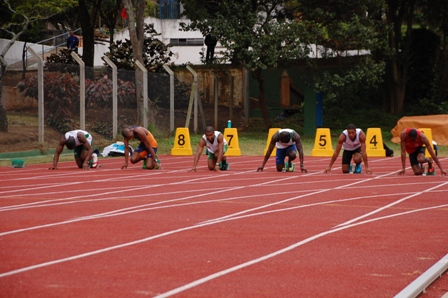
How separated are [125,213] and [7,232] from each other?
92.4 inches

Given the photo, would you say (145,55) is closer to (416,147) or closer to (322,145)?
(322,145)

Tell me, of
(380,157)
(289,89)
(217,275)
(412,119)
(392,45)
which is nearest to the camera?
(217,275)

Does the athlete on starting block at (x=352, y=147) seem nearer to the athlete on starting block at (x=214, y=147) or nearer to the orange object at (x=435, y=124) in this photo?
the athlete on starting block at (x=214, y=147)

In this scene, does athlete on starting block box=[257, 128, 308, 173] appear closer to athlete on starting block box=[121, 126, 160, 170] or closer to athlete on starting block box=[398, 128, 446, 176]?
athlete on starting block box=[398, 128, 446, 176]

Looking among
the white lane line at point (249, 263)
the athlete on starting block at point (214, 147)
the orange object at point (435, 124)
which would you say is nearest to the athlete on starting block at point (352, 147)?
the athlete on starting block at point (214, 147)

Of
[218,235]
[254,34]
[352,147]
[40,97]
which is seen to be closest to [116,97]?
[40,97]

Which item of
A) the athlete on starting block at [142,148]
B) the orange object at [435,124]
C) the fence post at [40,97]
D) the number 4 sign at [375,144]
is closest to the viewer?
the athlete on starting block at [142,148]

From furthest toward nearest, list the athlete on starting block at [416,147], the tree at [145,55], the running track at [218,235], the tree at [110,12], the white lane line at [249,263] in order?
1. the tree at [110,12]
2. the tree at [145,55]
3. the athlete on starting block at [416,147]
4. the running track at [218,235]
5. the white lane line at [249,263]

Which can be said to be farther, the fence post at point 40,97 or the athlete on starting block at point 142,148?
the fence post at point 40,97

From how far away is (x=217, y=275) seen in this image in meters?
8.21

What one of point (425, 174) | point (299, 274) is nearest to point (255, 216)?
point (299, 274)

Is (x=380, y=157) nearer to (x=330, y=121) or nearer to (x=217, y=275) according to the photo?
(x=330, y=121)

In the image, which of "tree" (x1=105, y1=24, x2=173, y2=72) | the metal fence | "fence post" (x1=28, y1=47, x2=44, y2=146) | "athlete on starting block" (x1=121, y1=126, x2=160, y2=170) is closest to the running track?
"athlete on starting block" (x1=121, y1=126, x2=160, y2=170)

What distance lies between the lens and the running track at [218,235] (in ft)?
25.7
